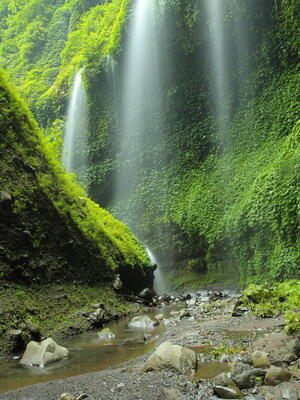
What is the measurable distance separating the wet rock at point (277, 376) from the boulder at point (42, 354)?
8.39 ft

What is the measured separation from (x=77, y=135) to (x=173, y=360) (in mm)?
19946

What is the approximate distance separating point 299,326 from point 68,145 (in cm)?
1981

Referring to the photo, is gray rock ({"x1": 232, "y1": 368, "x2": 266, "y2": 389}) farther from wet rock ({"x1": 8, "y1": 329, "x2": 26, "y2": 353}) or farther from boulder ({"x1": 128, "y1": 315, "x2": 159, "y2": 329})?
boulder ({"x1": 128, "y1": 315, "x2": 159, "y2": 329})

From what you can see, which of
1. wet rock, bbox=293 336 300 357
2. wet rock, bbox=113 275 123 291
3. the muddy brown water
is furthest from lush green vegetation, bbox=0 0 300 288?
wet rock, bbox=293 336 300 357

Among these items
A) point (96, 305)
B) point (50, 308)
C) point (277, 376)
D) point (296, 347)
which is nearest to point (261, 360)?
point (296, 347)

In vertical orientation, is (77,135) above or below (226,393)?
above

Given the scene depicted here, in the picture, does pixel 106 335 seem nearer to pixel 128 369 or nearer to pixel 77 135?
pixel 128 369

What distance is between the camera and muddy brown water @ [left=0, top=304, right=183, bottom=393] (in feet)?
11.8

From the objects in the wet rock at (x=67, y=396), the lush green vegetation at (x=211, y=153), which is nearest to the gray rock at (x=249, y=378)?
the wet rock at (x=67, y=396)

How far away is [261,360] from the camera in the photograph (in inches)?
124

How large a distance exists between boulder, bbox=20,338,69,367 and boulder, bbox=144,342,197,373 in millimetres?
1380

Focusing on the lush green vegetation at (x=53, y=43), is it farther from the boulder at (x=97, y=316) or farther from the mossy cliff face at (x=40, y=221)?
the boulder at (x=97, y=316)

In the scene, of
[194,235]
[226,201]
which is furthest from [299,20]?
[194,235]

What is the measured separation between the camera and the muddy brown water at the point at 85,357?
3.61 metres
